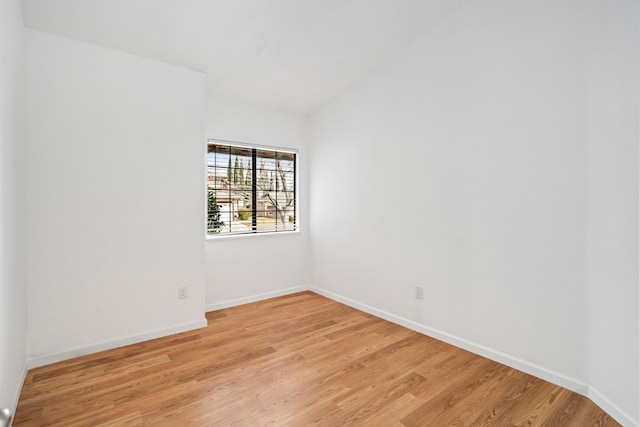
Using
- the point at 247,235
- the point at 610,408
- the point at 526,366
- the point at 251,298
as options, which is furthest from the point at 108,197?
the point at 610,408

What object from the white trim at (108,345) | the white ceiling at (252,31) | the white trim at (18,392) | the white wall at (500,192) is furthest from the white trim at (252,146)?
the white trim at (18,392)

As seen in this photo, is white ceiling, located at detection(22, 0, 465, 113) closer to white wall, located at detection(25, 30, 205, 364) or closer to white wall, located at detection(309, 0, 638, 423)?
white wall, located at detection(25, 30, 205, 364)

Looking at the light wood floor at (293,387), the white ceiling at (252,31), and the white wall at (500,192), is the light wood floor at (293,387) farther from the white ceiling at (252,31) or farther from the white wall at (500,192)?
the white ceiling at (252,31)

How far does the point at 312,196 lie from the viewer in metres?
4.30

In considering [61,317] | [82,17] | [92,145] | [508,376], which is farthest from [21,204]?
[508,376]

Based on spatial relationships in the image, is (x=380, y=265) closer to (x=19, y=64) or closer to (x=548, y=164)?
(x=548, y=164)

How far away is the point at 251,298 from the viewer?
151 inches

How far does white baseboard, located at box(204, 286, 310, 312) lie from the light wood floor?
673 mm

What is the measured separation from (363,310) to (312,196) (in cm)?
162

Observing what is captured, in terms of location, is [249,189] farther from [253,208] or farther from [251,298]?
[251,298]

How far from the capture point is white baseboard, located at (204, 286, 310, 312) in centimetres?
354

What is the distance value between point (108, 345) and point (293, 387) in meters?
1.62

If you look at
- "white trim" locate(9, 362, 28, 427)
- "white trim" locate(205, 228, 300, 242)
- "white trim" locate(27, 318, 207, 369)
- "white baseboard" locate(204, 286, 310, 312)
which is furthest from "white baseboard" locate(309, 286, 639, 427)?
"white trim" locate(9, 362, 28, 427)

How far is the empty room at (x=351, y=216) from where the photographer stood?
1783 millimetres
